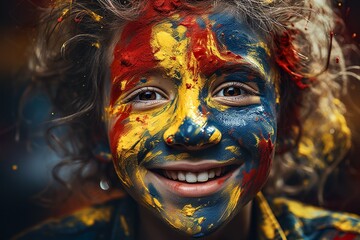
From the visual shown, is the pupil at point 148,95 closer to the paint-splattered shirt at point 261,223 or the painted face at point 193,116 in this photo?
the painted face at point 193,116

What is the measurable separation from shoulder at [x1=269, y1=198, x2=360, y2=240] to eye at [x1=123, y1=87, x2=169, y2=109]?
2.37ft

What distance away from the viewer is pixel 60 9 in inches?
71.5

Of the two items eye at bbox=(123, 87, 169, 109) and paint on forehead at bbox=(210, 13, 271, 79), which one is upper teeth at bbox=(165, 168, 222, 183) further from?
paint on forehead at bbox=(210, 13, 271, 79)

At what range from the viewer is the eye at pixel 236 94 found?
5.32 ft

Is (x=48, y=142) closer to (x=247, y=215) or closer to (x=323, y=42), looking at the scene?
(x=247, y=215)

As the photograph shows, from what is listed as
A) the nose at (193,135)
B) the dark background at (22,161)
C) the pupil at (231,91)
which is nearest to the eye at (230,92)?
the pupil at (231,91)

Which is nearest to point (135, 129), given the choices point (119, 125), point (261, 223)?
point (119, 125)

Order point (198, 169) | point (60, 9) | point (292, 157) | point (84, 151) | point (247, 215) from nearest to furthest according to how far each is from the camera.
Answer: point (198, 169) → point (60, 9) → point (247, 215) → point (84, 151) → point (292, 157)

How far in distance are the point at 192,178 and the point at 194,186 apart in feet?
0.07

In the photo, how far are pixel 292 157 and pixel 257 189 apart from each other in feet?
2.61

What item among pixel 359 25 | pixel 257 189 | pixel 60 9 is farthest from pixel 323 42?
pixel 60 9

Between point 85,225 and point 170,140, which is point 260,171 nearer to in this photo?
point 170,140

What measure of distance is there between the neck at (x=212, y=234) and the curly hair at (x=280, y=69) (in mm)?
283

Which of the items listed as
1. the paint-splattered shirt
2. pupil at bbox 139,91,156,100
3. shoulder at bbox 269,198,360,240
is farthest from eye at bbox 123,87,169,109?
shoulder at bbox 269,198,360,240
